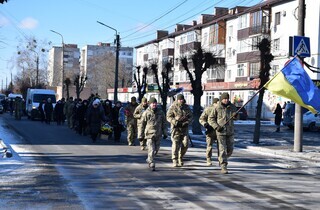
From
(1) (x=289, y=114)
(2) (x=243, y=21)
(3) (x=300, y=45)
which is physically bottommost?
(1) (x=289, y=114)

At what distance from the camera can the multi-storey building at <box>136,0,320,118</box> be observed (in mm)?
46719

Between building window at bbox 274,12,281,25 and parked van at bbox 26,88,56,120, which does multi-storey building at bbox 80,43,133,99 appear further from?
parked van at bbox 26,88,56,120

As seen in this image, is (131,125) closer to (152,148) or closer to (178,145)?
(178,145)

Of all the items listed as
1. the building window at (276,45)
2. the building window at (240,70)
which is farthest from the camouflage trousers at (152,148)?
the building window at (240,70)

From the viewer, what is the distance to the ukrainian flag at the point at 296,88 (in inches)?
488

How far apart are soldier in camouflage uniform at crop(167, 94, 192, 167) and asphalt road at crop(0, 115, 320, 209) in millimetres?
407

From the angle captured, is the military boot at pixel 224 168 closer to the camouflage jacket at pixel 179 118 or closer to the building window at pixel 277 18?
the camouflage jacket at pixel 179 118

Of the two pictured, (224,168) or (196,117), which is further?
(196,117)

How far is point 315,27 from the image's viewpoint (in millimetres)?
43656

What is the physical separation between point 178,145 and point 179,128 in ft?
1.38

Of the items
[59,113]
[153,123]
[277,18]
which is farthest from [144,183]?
[277,18]

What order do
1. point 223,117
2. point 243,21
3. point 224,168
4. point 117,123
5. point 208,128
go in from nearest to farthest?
1. point 224,168
2. point 223,117
3. point 208,128
4. point 117,123
5. point 243,21

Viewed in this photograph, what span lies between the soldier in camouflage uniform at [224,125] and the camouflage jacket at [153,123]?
1.20 meters

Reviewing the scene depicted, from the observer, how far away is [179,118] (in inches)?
482
